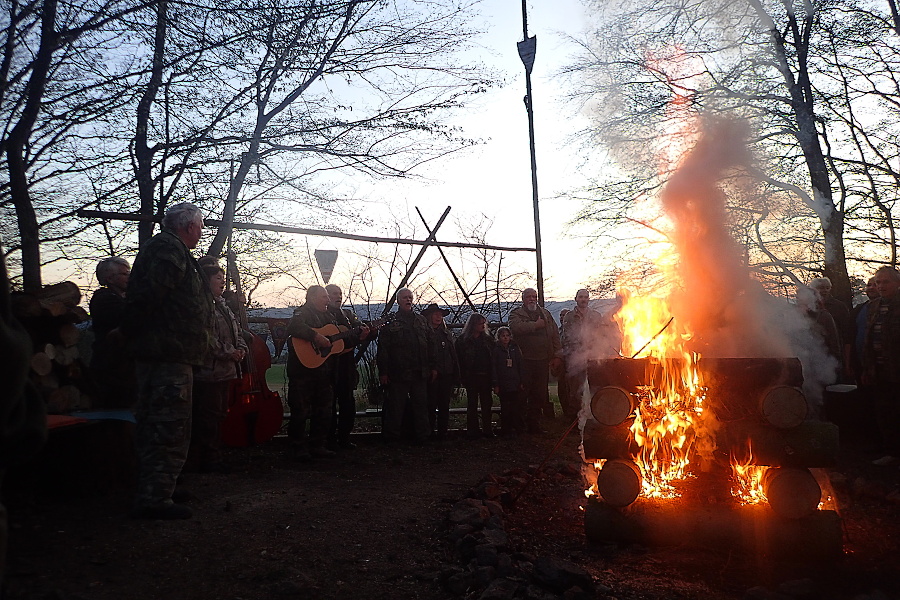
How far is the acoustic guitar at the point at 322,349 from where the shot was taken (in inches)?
274

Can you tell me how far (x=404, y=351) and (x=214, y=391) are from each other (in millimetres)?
2853

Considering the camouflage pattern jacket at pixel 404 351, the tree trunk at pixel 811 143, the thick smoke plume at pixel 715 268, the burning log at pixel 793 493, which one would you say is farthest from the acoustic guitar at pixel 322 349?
the tree trunk at pixel 811 143

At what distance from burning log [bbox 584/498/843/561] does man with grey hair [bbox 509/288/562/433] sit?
4.76 meters

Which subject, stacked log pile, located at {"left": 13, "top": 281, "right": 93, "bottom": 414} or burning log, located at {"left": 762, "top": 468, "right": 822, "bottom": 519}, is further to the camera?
stacked log pile, located at {"left": 13, "top": 281, "right": 93, "bottom": 414}

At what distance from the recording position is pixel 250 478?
575 cm

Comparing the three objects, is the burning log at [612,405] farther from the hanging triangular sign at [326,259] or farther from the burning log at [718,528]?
the hanging triangular sign at [326,259]

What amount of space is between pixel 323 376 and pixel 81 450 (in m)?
2.80

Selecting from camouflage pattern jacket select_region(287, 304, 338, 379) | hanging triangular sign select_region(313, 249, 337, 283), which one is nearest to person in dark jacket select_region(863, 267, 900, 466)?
camouflage pattern jacket select_region(287, 304, 338, 379)

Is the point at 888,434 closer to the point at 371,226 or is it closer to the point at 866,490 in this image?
the point at 866,490

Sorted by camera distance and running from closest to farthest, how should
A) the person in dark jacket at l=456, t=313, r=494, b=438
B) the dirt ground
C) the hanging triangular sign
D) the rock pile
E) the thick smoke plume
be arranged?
the rock pile → the dirt ground → the thick smoke plume → the person in dark jacket at l=456, t=313, r=494, b=438 → the hanging triangular sign

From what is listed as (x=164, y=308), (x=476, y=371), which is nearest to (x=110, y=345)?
(x=164, y=308)

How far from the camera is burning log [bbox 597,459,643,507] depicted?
4.21 meters

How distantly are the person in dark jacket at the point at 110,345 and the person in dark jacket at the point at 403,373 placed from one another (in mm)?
3188

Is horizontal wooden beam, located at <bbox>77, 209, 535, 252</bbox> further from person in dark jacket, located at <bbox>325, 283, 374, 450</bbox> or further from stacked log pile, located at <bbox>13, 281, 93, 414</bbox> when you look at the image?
stacked log pile, located at <bbox>13, 281, 93, 414</bbox>
